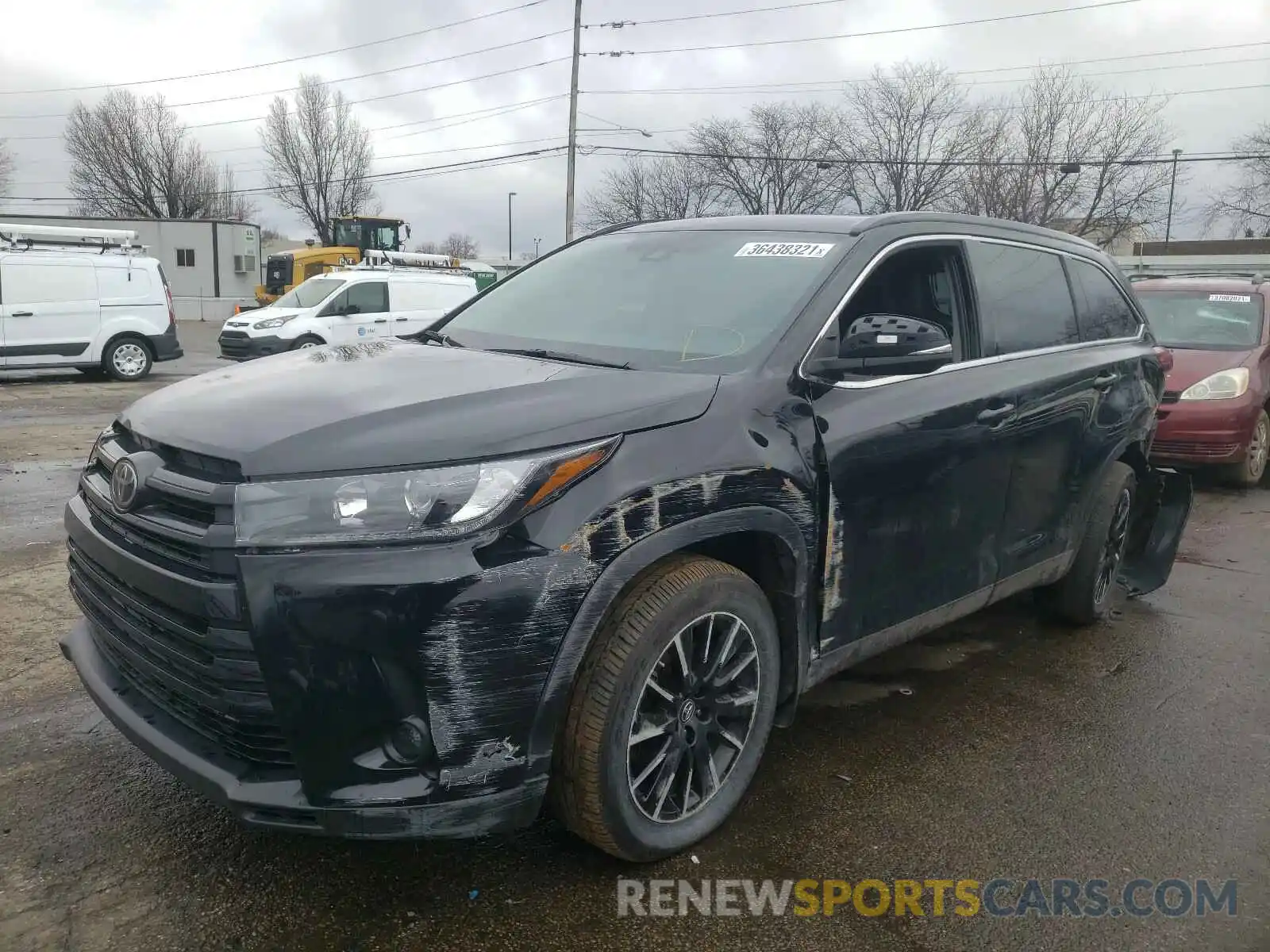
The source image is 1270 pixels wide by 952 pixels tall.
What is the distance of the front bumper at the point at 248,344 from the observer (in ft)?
53.9

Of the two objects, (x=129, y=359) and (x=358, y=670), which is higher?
(x=358, y=670)

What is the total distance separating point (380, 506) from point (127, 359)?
15484 mm

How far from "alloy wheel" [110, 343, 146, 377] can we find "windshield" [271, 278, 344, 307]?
8.71 ft

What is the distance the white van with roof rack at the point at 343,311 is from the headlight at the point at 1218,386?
39.0 ft

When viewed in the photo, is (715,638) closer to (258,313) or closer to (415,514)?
(415,514)

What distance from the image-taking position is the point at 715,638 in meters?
2.66

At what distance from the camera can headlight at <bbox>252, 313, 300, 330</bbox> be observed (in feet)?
54.3

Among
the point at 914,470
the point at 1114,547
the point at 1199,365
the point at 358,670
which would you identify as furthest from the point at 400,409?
the point at 1199,365

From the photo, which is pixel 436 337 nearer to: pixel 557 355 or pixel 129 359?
pixel 557 355

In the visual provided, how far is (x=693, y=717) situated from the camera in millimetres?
2658

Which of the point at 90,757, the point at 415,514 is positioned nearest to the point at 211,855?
the point at 90,757

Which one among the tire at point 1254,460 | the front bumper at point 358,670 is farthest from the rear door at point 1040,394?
the tire at point 1254,460

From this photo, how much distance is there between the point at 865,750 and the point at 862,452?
3.73 feet

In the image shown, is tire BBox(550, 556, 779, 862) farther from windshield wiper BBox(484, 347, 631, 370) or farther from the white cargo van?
the white cargo van
